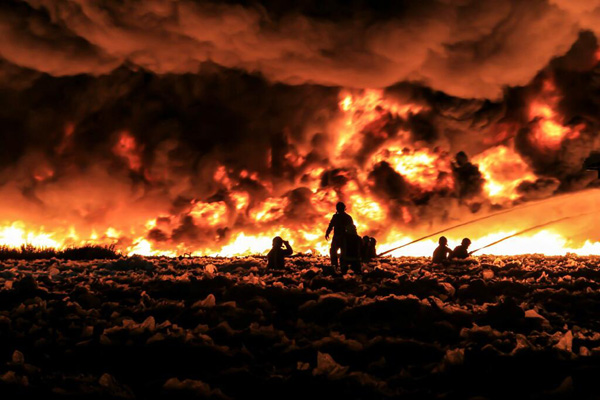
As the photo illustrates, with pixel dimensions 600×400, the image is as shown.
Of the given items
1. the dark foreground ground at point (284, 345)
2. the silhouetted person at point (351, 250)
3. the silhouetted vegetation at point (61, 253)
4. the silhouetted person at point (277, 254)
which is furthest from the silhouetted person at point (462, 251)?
the silhouetted vegetation at point (61, 253)

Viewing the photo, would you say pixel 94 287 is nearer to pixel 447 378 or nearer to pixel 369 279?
pixel 369 279

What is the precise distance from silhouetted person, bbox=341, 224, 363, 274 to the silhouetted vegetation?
52.9ft

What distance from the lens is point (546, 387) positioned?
14.7ft

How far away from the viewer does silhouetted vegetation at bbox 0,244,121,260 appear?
945 inches

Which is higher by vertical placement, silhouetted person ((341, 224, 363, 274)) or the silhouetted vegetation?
the silhouetted vegetation

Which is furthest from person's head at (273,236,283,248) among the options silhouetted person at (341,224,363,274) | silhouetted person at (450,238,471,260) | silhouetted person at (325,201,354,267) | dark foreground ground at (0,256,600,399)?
silhouetted person at (450,238,471,260)

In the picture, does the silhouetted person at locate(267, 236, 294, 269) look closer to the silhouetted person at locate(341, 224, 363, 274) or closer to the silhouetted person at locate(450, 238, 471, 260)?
the silhouetted person at locate(341, 224, 363, 274)

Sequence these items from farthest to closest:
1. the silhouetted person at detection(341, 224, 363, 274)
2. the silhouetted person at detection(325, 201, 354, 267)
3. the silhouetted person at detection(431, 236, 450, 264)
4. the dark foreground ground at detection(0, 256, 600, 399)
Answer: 1. the silhouetted person at detection(431, 236, 450, 264)
2. the silhouetted person at detection(325, 201, 354, 267)
3. the silhouetted person at detection(341, 224, 363, 274)
4. the dark foreground ground at detection(0, 256, 600, 399)

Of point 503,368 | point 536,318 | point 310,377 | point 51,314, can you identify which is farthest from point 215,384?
point 536,318

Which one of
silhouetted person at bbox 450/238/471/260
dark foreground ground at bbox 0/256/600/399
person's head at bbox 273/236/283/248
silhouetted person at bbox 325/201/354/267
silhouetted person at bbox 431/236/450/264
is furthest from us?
silhouetted person at bbox 450/238/471/260

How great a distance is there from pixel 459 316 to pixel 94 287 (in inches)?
291

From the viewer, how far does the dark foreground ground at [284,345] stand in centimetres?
452

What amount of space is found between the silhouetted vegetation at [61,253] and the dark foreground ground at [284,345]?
17.4 m

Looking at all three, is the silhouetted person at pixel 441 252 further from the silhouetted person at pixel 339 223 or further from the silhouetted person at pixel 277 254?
the silhouetted person at pixel 277 254
